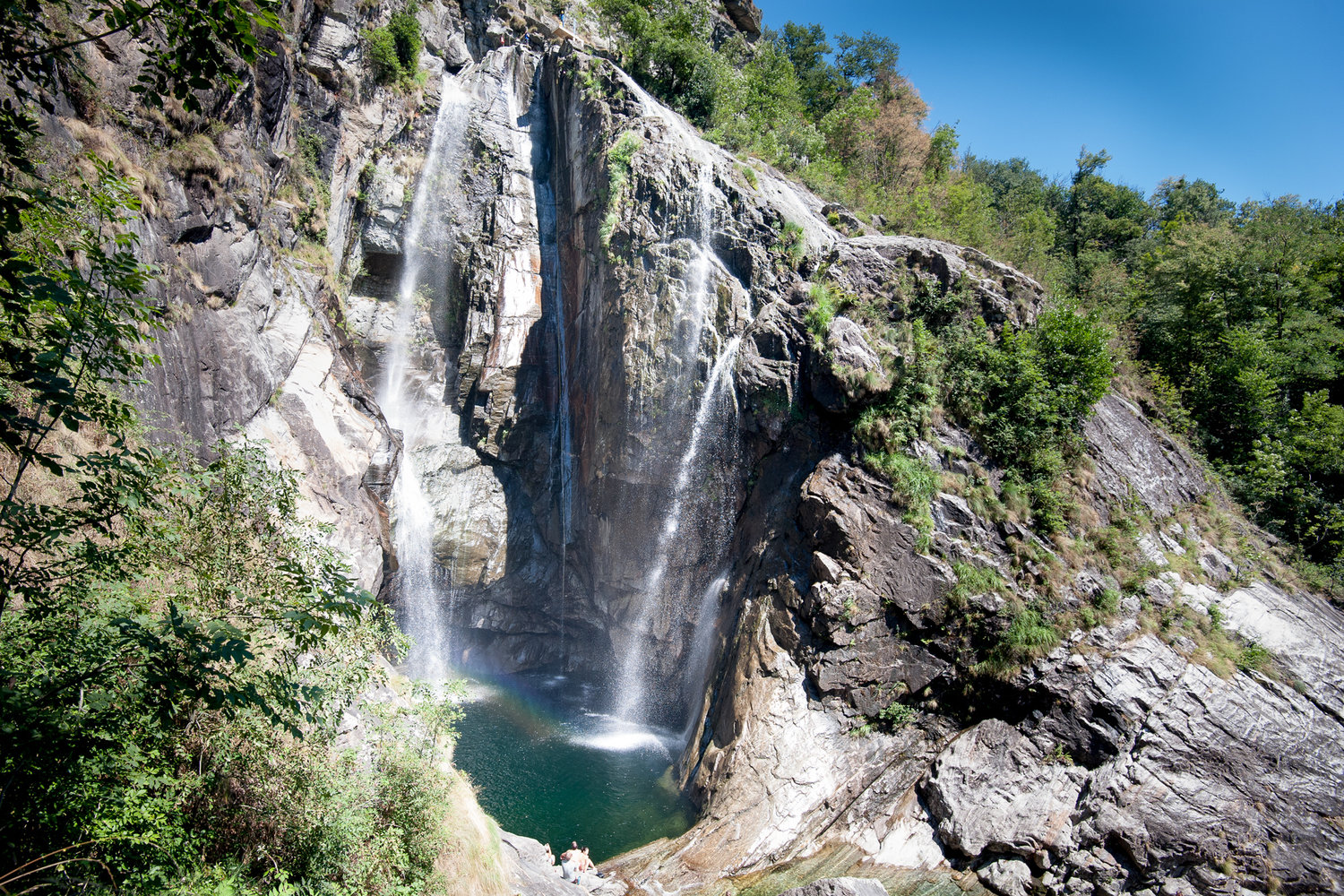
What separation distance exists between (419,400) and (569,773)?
1327 cm

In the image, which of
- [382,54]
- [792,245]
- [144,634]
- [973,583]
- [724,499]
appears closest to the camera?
[144,634]

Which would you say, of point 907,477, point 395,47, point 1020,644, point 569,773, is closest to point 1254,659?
point 1020,644

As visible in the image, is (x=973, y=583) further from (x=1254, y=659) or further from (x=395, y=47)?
(x=395, y=47)

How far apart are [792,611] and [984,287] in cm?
1083

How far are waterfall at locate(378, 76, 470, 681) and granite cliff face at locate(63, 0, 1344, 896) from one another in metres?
0.31

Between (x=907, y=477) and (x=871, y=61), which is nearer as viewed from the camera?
(x=907, y=477)

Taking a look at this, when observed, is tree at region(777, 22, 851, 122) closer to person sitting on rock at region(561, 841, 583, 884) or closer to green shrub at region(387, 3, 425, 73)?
green shrub at region(387, 3, 425, 73)

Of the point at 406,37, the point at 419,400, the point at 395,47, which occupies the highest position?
the point at 406,37

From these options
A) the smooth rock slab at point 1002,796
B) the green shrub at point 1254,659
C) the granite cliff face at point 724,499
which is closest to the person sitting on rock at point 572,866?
the granite cliff face at point 724,499

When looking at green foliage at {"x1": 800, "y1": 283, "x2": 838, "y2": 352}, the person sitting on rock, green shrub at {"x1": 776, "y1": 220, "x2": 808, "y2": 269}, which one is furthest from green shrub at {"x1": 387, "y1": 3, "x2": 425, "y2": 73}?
the person sitting on rock

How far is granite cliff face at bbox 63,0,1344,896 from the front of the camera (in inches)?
451

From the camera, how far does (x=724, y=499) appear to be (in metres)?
17.4

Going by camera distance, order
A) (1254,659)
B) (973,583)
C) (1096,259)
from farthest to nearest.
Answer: (1096,259) < (973,583) < (1254,659)

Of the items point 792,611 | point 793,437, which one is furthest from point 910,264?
point 792,611
